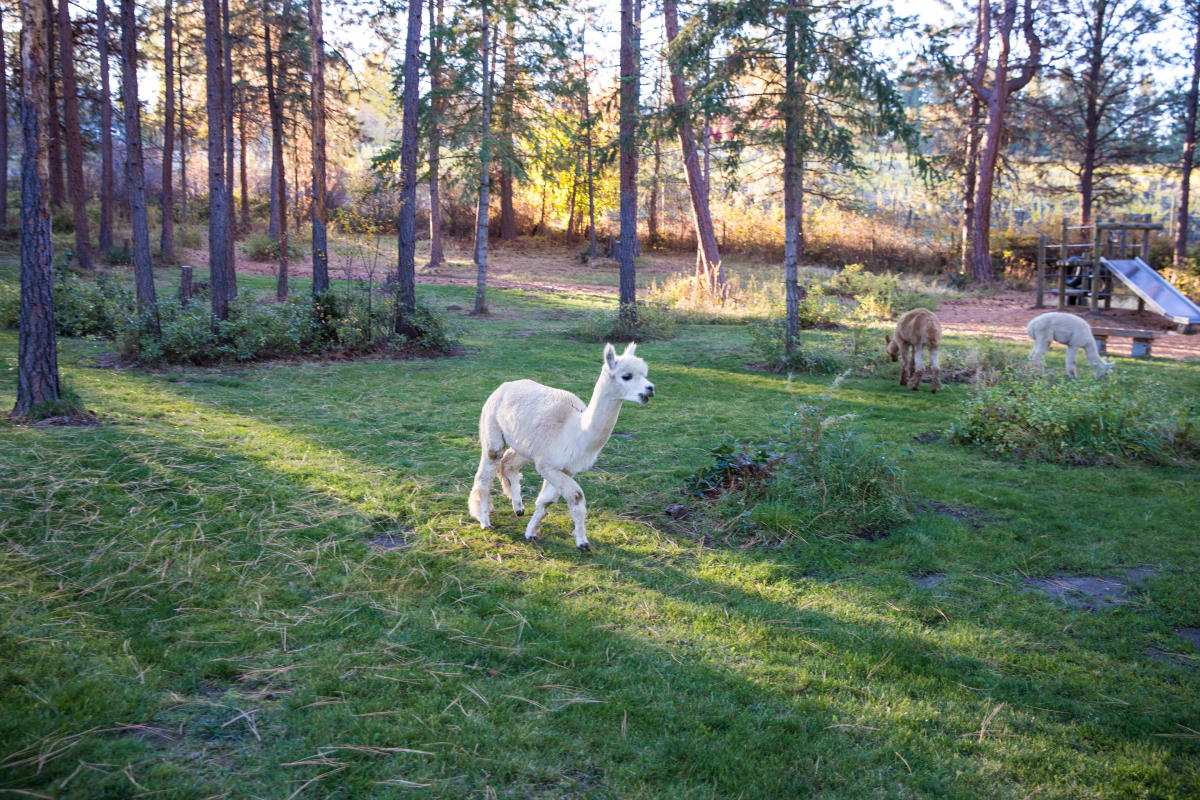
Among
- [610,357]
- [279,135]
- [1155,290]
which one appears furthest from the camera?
[279,135]

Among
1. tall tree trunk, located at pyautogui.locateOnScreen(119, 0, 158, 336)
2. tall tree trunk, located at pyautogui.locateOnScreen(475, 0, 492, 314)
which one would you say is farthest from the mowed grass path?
tall tree trunk, located at pyautogui.locateOnScreen(475, 0, 492, 314)

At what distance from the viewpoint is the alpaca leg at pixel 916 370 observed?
454 inches

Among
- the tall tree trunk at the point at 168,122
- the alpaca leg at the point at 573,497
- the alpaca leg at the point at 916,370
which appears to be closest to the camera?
the alpaca leg at the point at 573,497

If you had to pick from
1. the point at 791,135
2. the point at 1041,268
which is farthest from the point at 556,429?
the point at 1041,268

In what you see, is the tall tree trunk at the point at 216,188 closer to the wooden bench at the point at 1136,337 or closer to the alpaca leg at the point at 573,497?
the alpaca leg at the point at 573,497

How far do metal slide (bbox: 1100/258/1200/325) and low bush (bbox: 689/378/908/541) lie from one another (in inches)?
533

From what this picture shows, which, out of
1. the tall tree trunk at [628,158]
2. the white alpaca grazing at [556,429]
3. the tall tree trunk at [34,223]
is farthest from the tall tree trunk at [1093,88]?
the tall tree trunk at [34,223]

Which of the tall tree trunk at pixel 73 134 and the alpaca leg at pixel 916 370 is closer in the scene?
the alpaca leg at pixel 916 370

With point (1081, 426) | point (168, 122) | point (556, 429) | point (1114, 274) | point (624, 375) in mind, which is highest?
point (168, 122)

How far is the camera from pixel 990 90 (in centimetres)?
2683

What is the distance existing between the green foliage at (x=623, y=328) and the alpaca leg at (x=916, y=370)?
6.33m

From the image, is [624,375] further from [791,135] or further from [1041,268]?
[1041,268]

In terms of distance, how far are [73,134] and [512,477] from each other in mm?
25831

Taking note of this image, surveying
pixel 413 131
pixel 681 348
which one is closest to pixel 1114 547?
pixel 681 348
